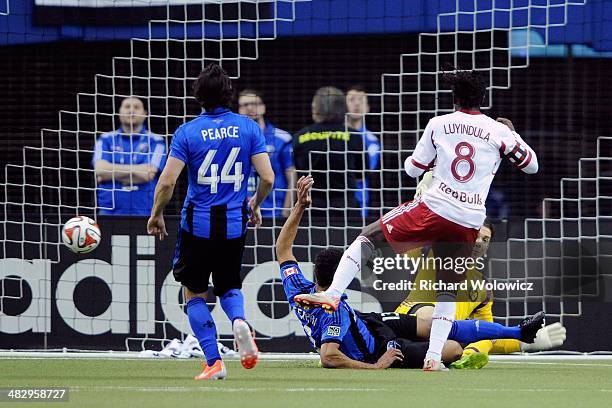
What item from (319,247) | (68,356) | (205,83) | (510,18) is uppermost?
(510,18)

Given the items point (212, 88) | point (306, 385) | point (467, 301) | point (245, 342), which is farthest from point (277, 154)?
point (306, 385)

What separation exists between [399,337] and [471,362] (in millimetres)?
610

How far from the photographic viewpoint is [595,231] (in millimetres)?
12836

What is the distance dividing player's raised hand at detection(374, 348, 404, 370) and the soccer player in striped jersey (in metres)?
1.58

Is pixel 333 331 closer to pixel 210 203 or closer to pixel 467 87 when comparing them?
pixel 210 203

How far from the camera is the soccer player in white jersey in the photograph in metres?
9.50

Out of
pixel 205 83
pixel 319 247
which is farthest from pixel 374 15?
pixel 205 83

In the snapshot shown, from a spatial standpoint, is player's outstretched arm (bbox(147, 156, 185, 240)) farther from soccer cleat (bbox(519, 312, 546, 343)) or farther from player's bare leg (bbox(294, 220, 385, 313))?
soccer cleat (bbox(519, 312, 546, 343))

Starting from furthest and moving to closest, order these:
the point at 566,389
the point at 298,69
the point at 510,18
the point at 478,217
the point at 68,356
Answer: the point at 298,69 → the point at 510,18 → the point at 68,356 → the point at 478,217 → the point at 566,389

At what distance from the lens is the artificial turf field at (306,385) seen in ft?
23.9

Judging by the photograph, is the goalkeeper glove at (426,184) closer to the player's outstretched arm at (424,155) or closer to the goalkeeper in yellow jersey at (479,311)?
the goalkeeper in yellow jersey at (479,311)

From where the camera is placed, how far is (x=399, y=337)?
10648mm

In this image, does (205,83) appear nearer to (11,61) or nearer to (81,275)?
(81,275)

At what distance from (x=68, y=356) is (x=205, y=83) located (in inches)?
168
